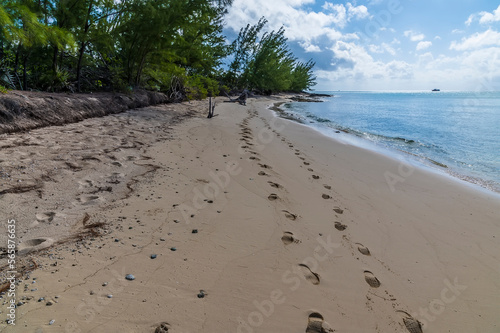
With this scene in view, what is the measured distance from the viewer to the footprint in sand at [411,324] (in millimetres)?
1768

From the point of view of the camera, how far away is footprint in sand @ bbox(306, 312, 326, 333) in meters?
1.60

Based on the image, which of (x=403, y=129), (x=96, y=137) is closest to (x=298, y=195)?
(x=96, y=137)

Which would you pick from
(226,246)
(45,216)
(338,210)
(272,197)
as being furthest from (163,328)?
(338,210)

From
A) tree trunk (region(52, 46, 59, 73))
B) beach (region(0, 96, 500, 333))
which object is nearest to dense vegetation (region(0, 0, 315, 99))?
tree trunk (region(52, 46, 59, 73))

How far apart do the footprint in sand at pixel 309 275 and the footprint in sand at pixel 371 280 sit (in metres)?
0.46

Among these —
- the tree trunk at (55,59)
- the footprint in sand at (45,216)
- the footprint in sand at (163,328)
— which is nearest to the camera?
the footprint in sand at (163,328)

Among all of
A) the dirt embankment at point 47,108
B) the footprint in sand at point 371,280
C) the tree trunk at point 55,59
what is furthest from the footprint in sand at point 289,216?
the tree trunk at point 55,59

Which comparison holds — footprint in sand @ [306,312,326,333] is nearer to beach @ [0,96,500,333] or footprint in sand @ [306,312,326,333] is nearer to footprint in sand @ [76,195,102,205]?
beach @ [0,96,500,333]

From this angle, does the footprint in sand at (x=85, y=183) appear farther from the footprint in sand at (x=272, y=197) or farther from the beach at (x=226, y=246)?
the footprint in sand at (x=272, y=197)

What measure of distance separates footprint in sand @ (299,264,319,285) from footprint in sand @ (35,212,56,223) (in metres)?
2.21

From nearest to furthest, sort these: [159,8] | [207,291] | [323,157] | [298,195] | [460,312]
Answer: [207,291]
[460,312]
[298,195]
[323,157]
[159,8]

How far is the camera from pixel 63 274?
1.62 meters

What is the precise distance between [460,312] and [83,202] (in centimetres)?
350

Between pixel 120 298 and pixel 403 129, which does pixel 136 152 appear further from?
pixel 403 129
